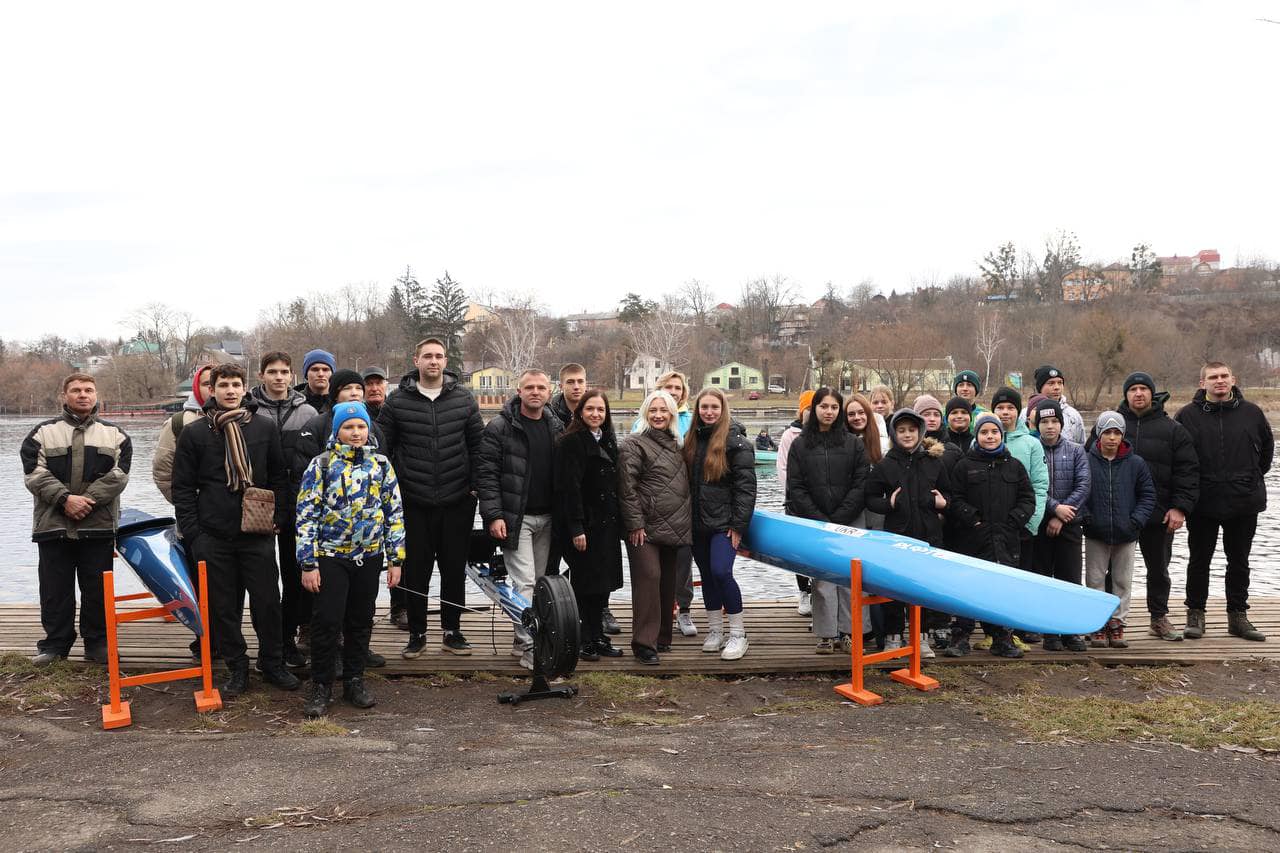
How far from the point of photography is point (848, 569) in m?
5.73

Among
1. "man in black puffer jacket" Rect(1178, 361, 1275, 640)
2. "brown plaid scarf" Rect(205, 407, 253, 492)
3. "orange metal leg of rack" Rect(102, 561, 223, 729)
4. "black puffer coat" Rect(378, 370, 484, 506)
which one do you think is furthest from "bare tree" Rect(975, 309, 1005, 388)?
"orange metal leg of rack" Rect(102, 561, 223, 729)

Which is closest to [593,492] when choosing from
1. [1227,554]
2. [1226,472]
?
[1226,472]

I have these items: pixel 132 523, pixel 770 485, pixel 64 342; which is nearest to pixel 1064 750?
pixel 132 523

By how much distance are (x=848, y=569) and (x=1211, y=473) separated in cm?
286

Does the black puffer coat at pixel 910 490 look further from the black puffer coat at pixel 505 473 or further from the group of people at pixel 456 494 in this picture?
the black puffer coat at pixel 505 473

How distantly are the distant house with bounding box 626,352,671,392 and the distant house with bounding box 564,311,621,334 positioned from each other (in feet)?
102

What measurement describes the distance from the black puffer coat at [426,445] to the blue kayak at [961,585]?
2.34m

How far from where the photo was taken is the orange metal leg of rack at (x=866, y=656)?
5414mm

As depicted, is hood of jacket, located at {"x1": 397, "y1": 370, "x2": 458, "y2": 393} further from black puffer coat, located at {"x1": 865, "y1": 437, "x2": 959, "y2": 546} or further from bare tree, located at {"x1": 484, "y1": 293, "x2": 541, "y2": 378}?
bare tree, located at {"x1": 484, "y1": 293, "x2": 541, "y2": 378}

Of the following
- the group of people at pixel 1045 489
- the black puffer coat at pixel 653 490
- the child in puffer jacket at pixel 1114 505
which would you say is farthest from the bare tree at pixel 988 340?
the black puffer coat at pixel 653 490

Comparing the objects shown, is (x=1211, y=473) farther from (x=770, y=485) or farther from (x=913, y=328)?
(x=913, y=328)

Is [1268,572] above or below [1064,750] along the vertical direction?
below

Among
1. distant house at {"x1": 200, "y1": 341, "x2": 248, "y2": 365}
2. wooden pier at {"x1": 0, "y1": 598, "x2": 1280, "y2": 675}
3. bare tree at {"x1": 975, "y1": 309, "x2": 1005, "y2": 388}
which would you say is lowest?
wooden pier at {"x1": 0, "y1": 598, "x2": 1280, "y2": 675}

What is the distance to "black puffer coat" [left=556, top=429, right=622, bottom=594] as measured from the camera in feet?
18.9
